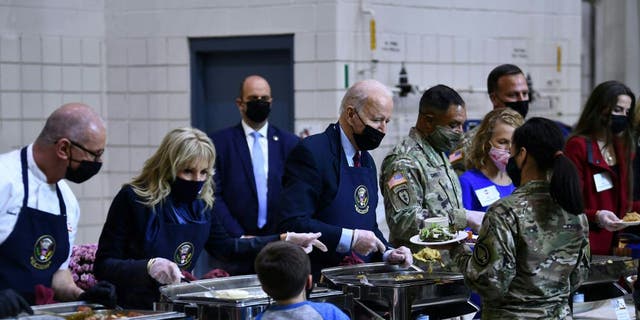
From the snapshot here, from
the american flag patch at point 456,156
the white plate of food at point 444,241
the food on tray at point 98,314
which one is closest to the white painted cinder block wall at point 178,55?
the american flag patch at point 456,156

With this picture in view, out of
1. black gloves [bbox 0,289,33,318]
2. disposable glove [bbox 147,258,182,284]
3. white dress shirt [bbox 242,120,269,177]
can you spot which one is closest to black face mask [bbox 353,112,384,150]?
disposable glove [bbox 147,258,182,284]

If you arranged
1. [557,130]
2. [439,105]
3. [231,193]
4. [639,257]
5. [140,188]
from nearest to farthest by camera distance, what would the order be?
1. [557,130]
2. [140,188]
3. [439,105]
4. [639,257]
5. [231,193]

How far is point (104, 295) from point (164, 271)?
0.31 meters

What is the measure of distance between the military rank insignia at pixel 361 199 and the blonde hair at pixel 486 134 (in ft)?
2.60

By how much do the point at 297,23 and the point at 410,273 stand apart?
3.94 m

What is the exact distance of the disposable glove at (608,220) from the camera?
17.5 feet

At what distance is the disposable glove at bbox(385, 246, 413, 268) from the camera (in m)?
4.61

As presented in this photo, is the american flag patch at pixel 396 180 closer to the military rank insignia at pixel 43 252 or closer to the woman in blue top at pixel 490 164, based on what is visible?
the woman in blue top at pixel 490 164

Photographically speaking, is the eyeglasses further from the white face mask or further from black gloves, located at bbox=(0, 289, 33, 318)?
the white face mask

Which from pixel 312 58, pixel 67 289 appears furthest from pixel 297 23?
pixel 67 289

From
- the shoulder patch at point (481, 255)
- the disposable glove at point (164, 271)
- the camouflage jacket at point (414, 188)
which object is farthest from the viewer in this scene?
the camouflage jacket at point (414, 188)

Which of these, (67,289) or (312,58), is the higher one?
(312,58)

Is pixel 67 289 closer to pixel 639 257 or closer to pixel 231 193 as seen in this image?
pixel 231 193

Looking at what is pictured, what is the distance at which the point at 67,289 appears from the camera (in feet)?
13.6
